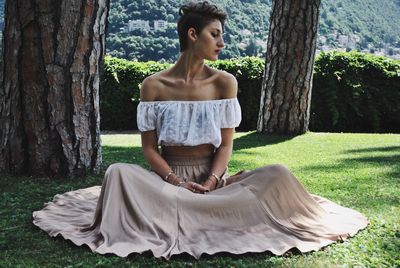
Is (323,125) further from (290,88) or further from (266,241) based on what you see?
(266,241)

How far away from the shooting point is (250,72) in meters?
12.1

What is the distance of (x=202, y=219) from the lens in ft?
11.3

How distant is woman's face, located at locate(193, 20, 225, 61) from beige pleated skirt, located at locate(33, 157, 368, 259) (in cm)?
89

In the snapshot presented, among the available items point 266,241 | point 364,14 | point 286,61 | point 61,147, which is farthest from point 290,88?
point 364,14

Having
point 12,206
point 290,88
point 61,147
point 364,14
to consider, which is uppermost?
point 364,14

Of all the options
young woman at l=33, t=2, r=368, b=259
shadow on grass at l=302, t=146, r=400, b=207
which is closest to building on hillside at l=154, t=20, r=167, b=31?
shadow on grass at l=302, t=146, r=400, b=207

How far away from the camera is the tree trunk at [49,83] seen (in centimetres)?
501

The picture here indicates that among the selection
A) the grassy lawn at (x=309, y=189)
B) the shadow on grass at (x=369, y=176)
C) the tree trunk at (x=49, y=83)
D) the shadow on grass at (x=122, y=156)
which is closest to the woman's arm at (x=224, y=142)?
the grassy lawn at (x=309, y=189)

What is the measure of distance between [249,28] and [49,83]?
16661mm

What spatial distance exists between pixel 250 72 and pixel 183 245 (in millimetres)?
9185

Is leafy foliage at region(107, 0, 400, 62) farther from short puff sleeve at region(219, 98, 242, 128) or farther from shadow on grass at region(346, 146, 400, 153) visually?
→ short puff sleeve at region(219, 98, 242, 128)

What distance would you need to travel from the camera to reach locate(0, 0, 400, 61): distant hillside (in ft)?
62.8

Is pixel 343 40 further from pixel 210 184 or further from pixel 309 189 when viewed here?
pixel 210 184

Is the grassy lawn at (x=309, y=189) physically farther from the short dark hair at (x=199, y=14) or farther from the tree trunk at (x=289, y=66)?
the short dark hair at (x=199, y=14)
